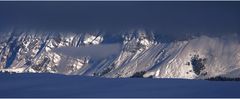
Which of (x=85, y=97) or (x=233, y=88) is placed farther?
(x=233, y=88)

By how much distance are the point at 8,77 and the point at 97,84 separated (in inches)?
178

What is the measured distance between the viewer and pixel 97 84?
62.0 feet

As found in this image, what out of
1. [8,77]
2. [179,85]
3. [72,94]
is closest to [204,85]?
[179,85]

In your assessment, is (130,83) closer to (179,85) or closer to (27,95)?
(179,85)

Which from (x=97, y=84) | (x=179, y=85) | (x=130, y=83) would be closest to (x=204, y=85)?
(x=179, y=85)

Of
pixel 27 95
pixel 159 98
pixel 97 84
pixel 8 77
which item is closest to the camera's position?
pixel 159 98

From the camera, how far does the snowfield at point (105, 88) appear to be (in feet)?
53.9

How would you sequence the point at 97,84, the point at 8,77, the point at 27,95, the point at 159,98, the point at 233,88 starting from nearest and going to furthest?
1. the point at 159,98
2. the point at 27,95
3. the point at 233,88
4. the point at 97,84
5. the point at 8,77

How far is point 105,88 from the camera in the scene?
58.5 ft

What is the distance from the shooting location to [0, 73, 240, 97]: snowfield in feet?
53.9

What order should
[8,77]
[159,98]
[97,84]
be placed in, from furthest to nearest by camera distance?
[8,77], [97,84], [159,98]

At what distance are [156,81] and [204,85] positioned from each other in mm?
2009

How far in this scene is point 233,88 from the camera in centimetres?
1766

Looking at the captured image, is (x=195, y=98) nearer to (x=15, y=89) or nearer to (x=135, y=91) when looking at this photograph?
(x=135, y=91)
